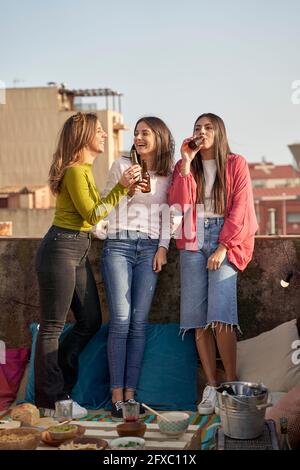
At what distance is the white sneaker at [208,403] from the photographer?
4004 mm

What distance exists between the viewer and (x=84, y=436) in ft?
9.70

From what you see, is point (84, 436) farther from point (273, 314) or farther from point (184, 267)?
point (273, 314)

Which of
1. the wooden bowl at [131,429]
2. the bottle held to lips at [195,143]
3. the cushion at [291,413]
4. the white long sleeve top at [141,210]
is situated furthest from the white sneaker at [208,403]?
the bottle held to lips at [195,143]

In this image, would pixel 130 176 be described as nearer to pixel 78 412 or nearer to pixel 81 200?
pixel 81 200

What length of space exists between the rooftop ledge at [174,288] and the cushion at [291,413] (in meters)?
1.37

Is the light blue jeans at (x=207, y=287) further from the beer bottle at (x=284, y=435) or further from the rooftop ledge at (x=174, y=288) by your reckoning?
the beer bottle at (x=284, y=435)

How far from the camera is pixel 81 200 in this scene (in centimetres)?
405

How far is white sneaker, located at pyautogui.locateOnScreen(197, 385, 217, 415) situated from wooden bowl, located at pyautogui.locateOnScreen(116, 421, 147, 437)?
1.04m

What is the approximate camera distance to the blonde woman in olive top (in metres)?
4.09

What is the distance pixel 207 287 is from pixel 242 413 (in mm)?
1607

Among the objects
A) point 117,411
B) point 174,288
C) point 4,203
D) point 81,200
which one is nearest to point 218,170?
point 81,200

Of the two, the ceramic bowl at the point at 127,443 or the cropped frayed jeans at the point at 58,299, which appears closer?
the ceramic bowl at the point at 127,443

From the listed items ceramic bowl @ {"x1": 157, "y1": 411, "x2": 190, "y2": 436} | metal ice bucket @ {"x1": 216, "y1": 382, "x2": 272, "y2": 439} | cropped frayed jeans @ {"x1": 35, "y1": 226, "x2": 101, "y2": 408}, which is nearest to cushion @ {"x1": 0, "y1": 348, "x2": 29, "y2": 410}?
cropped frayed jeans @ {"x1": 35, "y1": 226, "x2": 101, "y2": 408}
